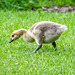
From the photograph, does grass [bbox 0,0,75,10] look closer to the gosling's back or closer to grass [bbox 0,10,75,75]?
grass [bbox 0,10,75,75]

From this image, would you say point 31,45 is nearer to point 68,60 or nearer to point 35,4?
point 68,60

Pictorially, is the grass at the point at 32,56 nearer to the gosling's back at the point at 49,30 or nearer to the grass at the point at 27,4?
the gosling's back at the point at 49,30

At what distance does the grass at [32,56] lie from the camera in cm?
552

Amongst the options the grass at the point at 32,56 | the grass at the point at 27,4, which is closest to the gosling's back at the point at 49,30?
the grass at the point at 32,56

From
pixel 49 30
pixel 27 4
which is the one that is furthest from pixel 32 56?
pixel 27 4

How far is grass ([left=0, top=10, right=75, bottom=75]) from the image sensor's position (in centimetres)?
552

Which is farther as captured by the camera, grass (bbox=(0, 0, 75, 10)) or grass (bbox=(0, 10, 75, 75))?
grass (bbox=(0, 0, 75, 10))

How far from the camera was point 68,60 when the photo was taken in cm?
613

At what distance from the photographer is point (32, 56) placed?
21.0ft

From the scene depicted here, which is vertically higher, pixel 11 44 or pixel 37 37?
pixel 37 37

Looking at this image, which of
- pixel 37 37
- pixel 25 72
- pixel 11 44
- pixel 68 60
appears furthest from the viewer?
pixel 11 44

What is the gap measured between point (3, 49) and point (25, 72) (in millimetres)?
1654

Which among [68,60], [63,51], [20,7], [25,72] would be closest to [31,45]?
[63,51]

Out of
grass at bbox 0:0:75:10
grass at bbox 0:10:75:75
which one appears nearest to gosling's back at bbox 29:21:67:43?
grass at bbox 0:10:75:75
